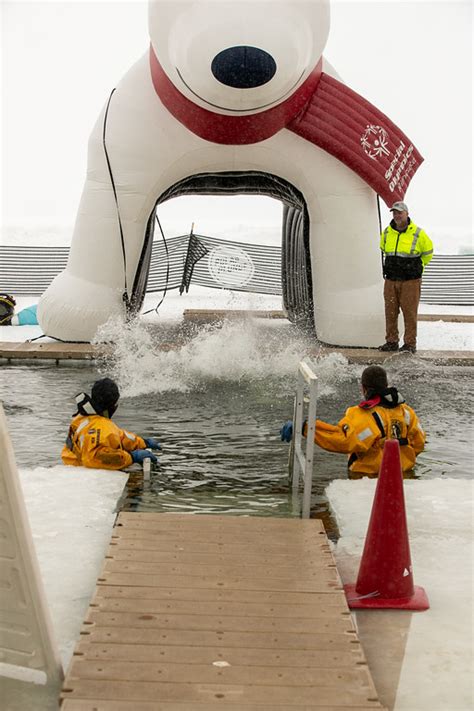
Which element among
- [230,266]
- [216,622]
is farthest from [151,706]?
[230,266]

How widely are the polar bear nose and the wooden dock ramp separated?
4377mm

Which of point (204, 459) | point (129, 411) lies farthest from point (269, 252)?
point (204, 459)

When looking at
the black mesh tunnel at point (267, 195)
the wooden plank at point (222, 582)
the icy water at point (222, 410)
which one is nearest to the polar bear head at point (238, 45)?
the black mesh tunnel at point (267, 195)

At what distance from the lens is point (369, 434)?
4336 mm

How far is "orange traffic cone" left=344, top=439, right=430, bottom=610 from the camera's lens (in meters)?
2.96

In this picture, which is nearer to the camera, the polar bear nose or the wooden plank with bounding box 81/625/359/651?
the wooden plank with bounding box 81/625/359/651

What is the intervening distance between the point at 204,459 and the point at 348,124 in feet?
14.7

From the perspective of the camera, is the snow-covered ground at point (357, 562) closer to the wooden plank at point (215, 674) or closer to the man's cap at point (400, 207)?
the wooden plank at point (215, 674)

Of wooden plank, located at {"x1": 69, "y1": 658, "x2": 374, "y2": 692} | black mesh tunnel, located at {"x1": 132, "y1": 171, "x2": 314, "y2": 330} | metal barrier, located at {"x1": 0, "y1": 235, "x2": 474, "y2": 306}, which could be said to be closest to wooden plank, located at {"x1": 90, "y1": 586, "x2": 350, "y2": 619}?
wooden plank, located at {"x1": 69, "y1": 658, "x2": 374, "y2": 692}

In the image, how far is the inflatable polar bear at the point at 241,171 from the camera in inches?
299

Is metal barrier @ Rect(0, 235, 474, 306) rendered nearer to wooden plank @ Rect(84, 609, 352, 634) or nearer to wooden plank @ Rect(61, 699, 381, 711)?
wooden plank @ Rect(84, 609, 352, 634)

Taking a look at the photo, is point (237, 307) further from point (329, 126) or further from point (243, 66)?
point (243, 66)

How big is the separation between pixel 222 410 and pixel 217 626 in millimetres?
3554

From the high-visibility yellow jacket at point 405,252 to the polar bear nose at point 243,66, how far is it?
7.68 feet
